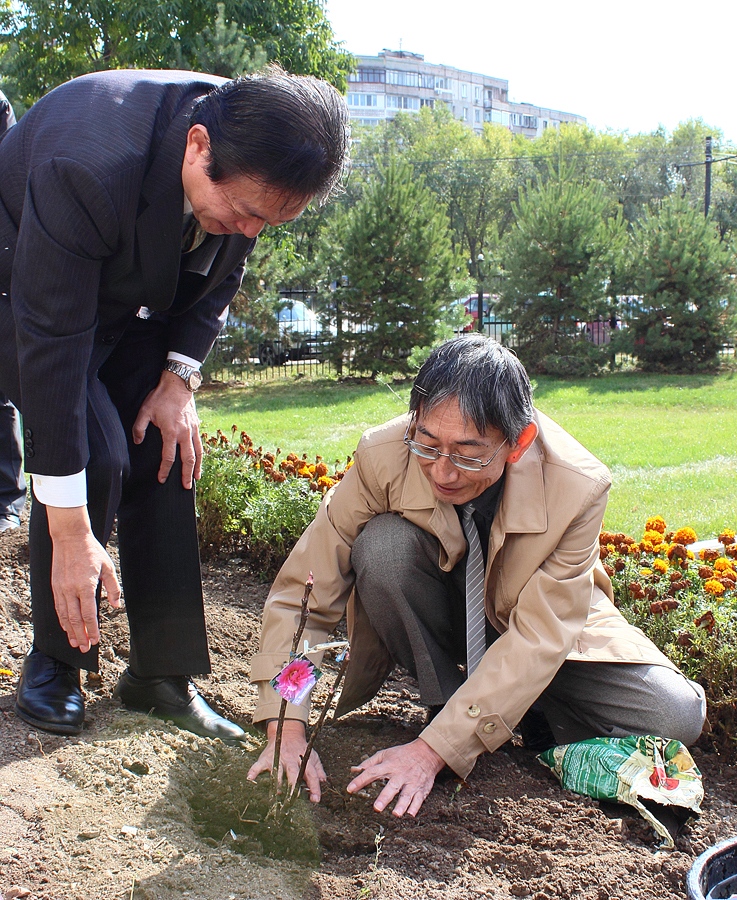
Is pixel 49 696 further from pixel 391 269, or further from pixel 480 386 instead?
pixel 391 269

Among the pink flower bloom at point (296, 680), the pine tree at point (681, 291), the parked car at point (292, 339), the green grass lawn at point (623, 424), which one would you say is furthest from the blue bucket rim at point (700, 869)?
the pine tree at point (681, 291)

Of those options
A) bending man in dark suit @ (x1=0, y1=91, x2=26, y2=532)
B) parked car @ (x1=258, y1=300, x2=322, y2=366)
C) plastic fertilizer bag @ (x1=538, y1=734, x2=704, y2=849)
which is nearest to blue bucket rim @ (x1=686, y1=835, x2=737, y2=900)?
plastic fertilizer bag @ (x1=538, y1=734, x2=704, y2=849)

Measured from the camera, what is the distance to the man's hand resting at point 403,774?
1931 mm

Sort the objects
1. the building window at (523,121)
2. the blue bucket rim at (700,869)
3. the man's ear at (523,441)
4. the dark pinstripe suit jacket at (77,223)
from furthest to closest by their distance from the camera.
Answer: the building window at (523,121), the man's ear at (523,441), the dark pinstripe suit jacket at (77,223), the blue bucket rim at (700,869)

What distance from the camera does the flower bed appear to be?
98.8 inches

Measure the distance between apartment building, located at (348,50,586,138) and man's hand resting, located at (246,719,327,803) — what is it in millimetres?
74897

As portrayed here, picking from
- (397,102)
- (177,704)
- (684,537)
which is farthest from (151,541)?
(397,102)

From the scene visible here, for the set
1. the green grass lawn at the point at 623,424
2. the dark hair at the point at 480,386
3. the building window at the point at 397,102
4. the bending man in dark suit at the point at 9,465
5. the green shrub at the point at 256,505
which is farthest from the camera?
the building window at the point at 397,102

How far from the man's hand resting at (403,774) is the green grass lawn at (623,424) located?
1.60m

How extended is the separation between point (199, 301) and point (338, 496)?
0.67 m

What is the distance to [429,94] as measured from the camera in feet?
282

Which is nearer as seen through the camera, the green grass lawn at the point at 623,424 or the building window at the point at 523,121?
the green grass lawn at the point at 623,424

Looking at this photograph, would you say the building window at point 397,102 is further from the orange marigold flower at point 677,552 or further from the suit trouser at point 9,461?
the orange marigold flower at point 677,552

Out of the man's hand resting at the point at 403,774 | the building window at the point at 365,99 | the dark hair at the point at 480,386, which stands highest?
the building window at the point at 365,99
